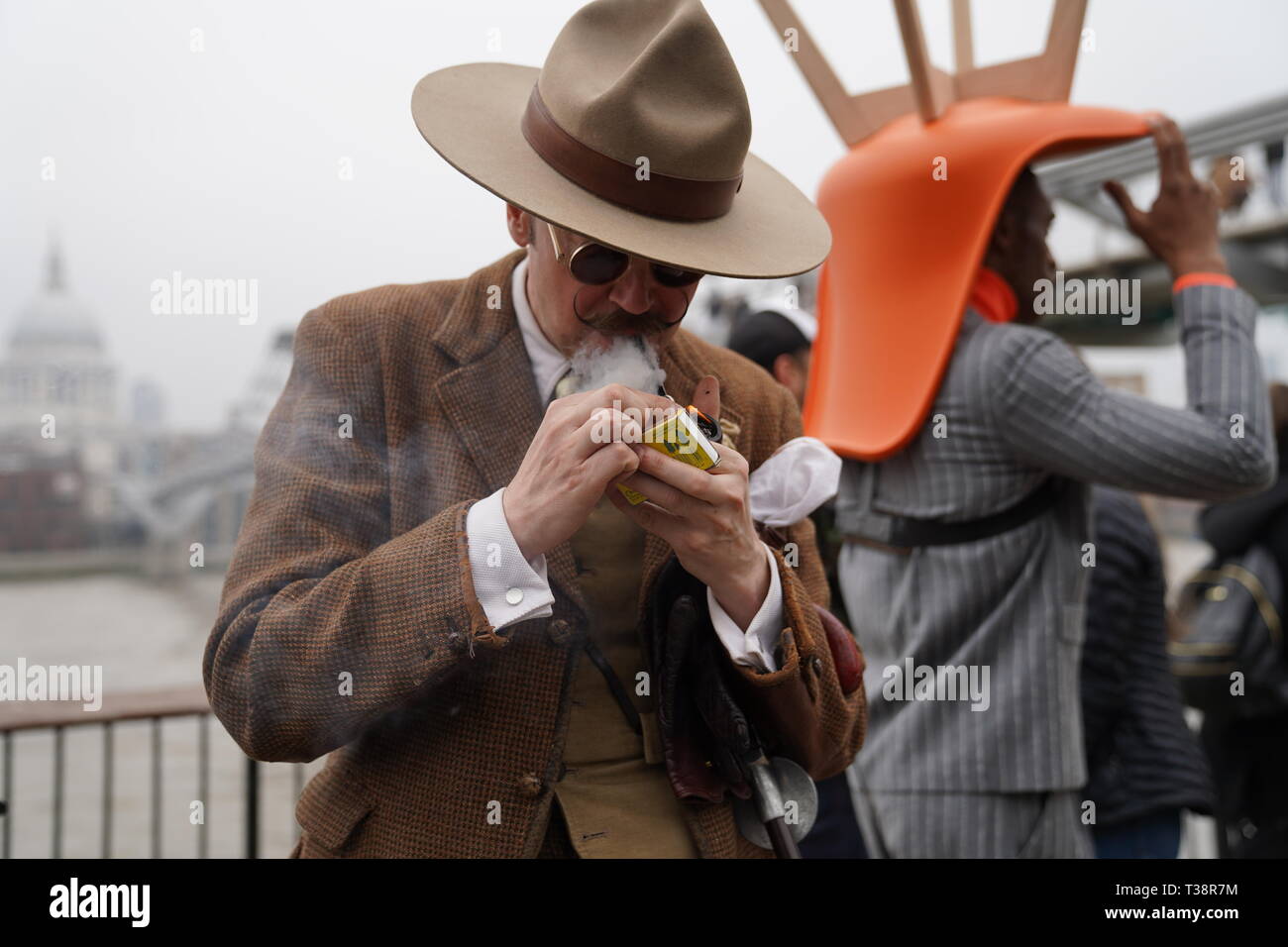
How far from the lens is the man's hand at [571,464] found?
121cm

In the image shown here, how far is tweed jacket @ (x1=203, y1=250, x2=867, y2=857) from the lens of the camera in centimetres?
128

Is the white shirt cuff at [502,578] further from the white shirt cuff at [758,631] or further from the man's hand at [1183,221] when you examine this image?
the man's hand at [1183,221]

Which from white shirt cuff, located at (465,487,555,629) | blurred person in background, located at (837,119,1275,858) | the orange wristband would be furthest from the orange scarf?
white shirt cuff, located at (465,487,555,629)

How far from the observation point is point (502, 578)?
1274mm

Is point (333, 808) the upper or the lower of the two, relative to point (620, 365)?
lower

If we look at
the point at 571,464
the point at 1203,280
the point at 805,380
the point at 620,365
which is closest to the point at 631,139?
the point at 620,365

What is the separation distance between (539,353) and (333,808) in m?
0.65

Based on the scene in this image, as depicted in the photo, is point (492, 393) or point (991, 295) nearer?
point (492, 393)

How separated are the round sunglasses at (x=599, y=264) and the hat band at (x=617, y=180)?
0.07 meters

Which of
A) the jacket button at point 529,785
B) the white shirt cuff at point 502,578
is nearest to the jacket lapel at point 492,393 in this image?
the white shirt cuff at point 502,578

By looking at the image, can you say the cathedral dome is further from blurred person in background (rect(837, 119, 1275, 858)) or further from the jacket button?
blurred person in background (rect(837, 119, 1275, 858))

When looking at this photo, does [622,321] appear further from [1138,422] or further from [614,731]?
[1138,422]
